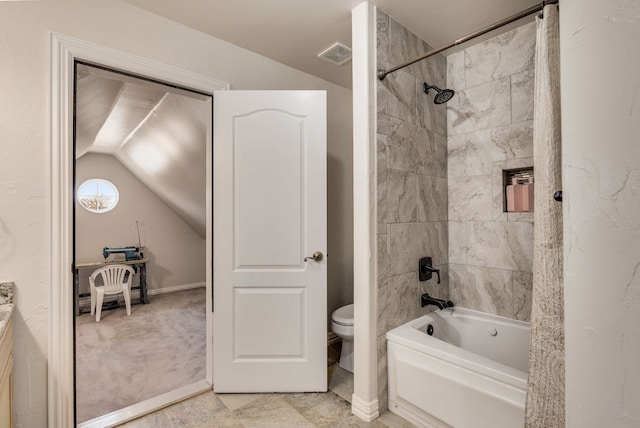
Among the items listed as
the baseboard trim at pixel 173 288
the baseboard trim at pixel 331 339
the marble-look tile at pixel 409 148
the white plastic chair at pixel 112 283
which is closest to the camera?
the marble-look tile at pixel 409 148

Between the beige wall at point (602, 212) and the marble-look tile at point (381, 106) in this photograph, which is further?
the marble-look tile at point (381, 106)

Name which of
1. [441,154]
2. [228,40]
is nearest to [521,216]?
[441,154]

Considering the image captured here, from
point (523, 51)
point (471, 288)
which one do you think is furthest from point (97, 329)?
point (523, 51)

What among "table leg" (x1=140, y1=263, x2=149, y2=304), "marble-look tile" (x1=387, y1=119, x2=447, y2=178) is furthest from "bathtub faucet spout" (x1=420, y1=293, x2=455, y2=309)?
"table leg" (x1=140, y1=263, x2=149, y2=304)

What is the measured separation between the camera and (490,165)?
7.26 ft

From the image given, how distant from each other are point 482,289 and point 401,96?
1476 mm

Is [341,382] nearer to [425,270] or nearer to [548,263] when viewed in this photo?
[425,270]

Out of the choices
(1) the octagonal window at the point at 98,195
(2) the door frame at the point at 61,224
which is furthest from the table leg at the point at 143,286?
(2) the door frame at the point at 61,224

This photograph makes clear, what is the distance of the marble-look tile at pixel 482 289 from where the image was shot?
2.15m

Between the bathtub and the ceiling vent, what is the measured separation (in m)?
1.96

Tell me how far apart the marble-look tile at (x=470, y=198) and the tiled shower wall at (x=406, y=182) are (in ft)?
0.22

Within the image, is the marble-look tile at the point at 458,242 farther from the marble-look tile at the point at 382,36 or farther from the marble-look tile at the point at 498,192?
the marble-look tile at the point at 382,36

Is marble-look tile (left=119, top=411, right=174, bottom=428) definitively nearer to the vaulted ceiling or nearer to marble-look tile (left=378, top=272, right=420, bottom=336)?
marble-look tile (left=378, top=272, right=420, bottom=336)

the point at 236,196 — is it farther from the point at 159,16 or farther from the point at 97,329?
the point at 97,329
